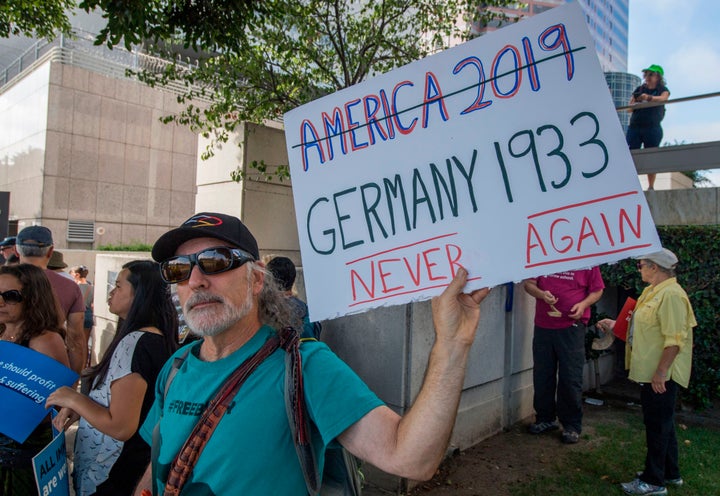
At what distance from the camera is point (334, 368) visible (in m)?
1.52

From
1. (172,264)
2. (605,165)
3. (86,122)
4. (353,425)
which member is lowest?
(353,425)

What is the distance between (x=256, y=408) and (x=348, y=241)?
63 centimetres

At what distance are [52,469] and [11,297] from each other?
42.1 inches

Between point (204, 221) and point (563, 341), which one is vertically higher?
point (204, 221)

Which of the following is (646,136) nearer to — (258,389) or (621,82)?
(621,82)

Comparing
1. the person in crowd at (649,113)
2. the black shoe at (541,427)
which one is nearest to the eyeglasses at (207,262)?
the black shoe at (541,427)

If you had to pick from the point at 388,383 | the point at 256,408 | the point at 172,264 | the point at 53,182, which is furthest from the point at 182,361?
the point at 53,182

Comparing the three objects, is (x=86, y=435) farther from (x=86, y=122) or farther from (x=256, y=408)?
(x=86, y=122)

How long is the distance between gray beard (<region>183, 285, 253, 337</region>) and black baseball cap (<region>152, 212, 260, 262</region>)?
0.69 feet

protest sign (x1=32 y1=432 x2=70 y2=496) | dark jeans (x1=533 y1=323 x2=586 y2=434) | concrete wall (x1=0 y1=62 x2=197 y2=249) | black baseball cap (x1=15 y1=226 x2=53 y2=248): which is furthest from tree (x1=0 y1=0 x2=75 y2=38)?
dark jeans (x1=533 y1=323 x2=586 y2=434)

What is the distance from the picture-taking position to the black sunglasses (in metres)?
2.82

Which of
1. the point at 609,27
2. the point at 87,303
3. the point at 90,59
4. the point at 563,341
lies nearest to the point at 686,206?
the point at 563,341

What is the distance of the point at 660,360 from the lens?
3779 millimetres

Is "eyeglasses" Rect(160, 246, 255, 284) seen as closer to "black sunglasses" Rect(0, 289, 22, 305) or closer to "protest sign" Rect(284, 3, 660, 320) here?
"protest sign" Rect(284, 3, 660, 320)
